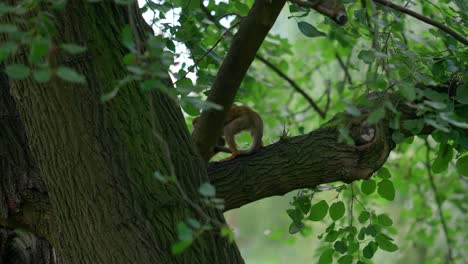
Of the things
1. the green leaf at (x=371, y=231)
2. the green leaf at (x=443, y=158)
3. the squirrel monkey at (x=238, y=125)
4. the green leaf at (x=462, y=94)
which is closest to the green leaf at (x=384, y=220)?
the green leaf at (x=371, y=231)

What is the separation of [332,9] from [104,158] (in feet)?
3.36

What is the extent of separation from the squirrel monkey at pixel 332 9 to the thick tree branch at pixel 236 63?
409mm

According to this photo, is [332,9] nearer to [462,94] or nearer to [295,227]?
[462,94]

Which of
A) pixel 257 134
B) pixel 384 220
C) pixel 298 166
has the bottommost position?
pixel 384 220

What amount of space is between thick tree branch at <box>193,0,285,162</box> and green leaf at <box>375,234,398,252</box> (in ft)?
3.10

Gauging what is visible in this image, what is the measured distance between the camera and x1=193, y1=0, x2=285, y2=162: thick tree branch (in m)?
3.28

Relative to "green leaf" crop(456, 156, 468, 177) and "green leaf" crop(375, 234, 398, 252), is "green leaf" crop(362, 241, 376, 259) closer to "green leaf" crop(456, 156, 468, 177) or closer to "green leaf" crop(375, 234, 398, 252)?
"green leaf" crop(375, 234, 398, 252)

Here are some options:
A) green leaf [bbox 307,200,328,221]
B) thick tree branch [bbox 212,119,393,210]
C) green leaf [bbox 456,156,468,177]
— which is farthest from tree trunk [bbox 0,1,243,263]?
green leaf [bbox 456,156,468,177]

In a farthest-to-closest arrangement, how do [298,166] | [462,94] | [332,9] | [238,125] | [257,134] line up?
1. [238,125]
2. [257,134]
3. [298,166]
4. [462,94]
5. [332,9]

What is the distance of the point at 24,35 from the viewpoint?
2150mm

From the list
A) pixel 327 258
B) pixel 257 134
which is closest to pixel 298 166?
pixel 327 258

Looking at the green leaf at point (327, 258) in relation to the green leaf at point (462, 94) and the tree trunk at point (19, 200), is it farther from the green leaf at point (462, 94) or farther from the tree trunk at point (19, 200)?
the tree trunk at point (19, 200)

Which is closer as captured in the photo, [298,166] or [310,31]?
[310,31]

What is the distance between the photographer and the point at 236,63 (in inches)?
133
